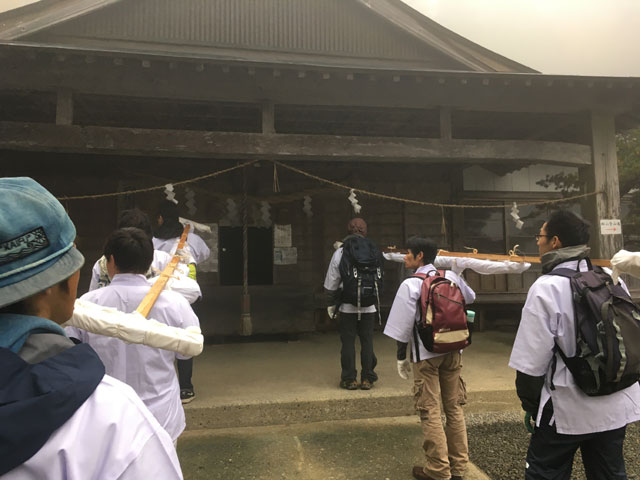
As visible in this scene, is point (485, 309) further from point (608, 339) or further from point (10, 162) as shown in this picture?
point (10, 162)

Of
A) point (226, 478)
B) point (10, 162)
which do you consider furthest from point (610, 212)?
point (10, 162)

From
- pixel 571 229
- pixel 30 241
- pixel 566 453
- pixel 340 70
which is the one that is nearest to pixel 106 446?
pixel 30 241

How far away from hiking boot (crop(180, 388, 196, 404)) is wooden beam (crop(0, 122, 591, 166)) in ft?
8.91


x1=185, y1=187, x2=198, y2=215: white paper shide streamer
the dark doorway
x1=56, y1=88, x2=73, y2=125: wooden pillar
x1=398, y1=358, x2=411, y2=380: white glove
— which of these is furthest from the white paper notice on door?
x1=398, y1=358, x2=411, y2=380: white glove

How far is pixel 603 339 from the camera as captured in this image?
6.31 feet

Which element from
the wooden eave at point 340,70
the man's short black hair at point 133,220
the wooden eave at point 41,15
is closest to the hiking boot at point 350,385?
the man's short black hair at point 133,220

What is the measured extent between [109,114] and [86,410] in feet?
21.8

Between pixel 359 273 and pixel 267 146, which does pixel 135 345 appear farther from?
pixel 267 146

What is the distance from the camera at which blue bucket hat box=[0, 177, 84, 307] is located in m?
0.69

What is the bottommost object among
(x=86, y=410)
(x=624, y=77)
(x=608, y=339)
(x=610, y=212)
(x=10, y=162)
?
(x=608, y=339)

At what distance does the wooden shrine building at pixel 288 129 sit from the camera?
468 cm

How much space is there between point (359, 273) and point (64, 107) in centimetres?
400

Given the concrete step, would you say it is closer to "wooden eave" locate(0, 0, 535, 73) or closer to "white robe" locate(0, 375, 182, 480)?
"white robe" locate(0, 375, 182, 480)

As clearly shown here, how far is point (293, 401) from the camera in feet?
13.2
